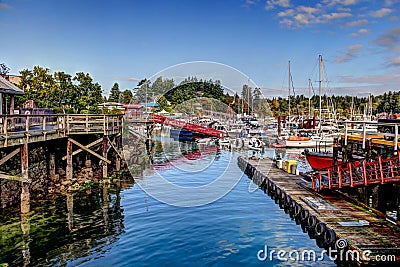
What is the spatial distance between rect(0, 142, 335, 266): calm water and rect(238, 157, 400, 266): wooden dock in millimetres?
704

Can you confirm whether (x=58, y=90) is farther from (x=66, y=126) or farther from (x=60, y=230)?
(x=60, y=230)

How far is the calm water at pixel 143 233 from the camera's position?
15.7 m

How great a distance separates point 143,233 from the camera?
62.2 ft

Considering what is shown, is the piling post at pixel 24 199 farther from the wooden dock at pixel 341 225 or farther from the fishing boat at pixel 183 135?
the fishing boat at pixel 183 135

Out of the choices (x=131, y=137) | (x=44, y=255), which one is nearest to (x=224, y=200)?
(x=44, y=255)

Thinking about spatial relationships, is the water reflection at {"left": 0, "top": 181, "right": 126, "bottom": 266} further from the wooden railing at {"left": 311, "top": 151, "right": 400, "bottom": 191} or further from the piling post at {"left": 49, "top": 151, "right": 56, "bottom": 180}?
the wooden railing at {"left": 311, "top": 151, "right": 400, "bottom": 191}

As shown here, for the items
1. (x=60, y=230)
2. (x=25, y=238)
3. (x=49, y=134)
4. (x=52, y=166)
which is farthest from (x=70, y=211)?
(x=52, y=166)

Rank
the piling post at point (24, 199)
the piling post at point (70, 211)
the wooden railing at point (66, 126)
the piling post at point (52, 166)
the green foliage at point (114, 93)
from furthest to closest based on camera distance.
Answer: the green foliage at point (114, 93) < the piling post at point (52, 166) < the wooden railing at point (66, 126) < the piling post at point (24, 199) < the piling post at point (70, 211)

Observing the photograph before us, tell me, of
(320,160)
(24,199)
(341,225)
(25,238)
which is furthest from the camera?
(320,160)

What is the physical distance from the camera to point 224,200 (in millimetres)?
26781

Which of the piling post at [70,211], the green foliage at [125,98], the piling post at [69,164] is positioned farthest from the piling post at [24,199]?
the green foliage at [125,98]

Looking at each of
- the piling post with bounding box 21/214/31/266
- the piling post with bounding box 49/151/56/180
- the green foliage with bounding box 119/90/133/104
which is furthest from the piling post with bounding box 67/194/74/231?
the green foliage with bounding box 119/90/133/104

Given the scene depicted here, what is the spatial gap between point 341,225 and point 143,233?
9174 millimetres

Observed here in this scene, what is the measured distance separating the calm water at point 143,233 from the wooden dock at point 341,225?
0.70 metres
